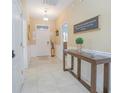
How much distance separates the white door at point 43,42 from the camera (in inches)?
299

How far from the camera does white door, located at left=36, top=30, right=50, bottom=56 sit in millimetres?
7594

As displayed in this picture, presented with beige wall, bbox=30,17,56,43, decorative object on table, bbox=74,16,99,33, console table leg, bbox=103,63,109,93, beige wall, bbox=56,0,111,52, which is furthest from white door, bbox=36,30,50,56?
console table leg, bbox=103,63,109,93

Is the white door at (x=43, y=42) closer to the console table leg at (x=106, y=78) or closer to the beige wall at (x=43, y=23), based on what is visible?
the beige wall at (x=43, y=23)

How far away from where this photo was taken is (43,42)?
7695mm

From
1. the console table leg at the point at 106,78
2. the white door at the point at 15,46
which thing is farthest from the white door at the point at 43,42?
the console table leg at the point at 106,78

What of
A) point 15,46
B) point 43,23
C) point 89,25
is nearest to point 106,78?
point 89,25

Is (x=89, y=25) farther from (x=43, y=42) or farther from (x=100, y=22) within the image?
(x=43, y=42)

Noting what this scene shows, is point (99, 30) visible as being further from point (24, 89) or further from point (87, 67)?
point (24, 89)

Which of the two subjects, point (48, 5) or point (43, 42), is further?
point (43, 42)

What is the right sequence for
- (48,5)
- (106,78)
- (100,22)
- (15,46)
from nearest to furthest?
1. (15,46)
2. (106,78)
3. (100,22)
4. (48,5)
